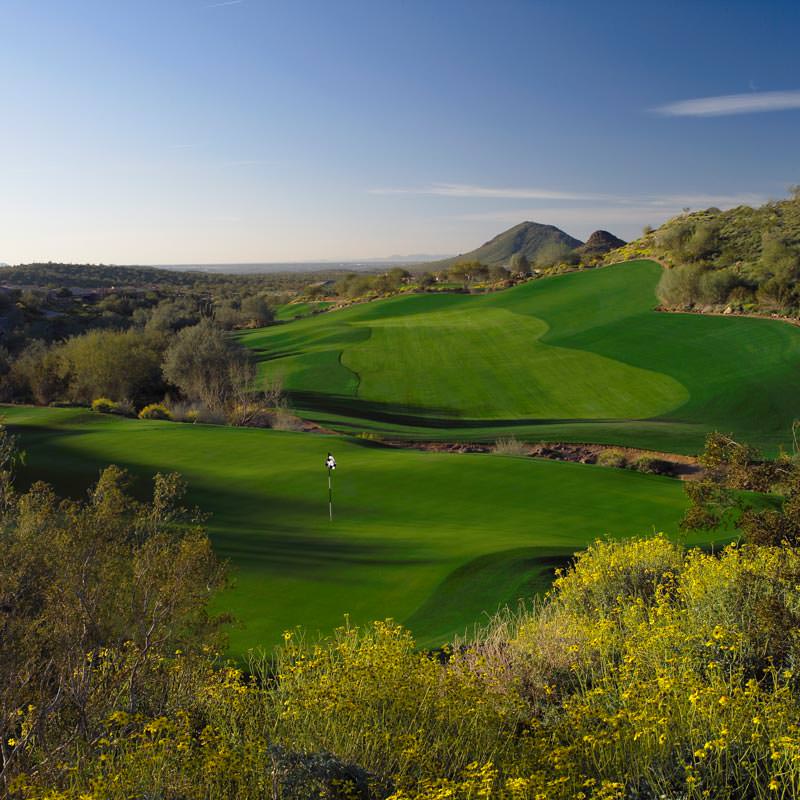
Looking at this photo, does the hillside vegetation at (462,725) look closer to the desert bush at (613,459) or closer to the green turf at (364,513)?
the green turf at (364,513)

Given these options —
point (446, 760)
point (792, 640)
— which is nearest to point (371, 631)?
point (446, 760)

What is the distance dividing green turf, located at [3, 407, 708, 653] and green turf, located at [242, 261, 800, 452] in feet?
32.2

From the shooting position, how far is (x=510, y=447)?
31.2 metres

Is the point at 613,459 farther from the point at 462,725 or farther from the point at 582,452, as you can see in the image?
the point at 462,725

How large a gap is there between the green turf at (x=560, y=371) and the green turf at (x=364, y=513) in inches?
387

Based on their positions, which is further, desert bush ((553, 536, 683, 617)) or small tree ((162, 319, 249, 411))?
small tree ((162, 319, 249, 411))

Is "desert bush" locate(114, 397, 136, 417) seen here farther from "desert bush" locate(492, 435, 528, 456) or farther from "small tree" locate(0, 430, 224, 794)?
"small tree" locate(0, 430, 224, 794)

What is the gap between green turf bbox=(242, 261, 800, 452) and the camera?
1453 inches

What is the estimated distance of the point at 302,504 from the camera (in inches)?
820

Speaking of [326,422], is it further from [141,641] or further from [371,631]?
[141,641]

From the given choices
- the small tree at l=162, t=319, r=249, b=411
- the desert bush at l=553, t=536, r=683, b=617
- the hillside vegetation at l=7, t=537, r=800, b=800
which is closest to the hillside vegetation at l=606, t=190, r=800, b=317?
the small tree at l=162, t=319, r=249, b=411

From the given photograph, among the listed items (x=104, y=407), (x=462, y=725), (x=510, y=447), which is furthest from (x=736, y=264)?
(x=462, y=725)

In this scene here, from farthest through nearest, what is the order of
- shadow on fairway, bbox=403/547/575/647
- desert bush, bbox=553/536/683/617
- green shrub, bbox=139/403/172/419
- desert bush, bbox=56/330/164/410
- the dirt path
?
desert bush, bbox=56/330/164/410 → green shrub, bbox=139/403/172/419 → the dirt path → shadow on fairway, bbox=403/547/575/647 → desert bush, bbox=553/536/683/617

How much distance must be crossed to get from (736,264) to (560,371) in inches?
971
